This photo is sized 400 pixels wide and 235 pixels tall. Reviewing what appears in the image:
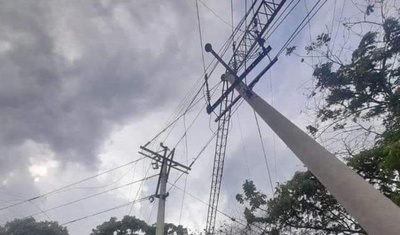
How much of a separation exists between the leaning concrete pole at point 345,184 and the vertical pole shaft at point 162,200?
31.4ft

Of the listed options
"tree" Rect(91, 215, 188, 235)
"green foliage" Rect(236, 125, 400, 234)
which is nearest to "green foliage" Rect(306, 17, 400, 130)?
"green foliage" Rect(236, 125, 400, 234)

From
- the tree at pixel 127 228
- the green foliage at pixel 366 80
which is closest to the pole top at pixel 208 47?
the green foliage at pixel 366 80

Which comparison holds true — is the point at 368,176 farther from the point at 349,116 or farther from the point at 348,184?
the point at 348,184

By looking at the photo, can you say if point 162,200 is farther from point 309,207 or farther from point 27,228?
point 27,228

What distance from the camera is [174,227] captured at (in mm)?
28891

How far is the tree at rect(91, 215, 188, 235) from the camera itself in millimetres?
27681

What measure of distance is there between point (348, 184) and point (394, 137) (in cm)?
619

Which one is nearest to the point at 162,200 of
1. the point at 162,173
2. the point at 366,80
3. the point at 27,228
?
the point at 162,173

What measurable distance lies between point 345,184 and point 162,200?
40.4ft

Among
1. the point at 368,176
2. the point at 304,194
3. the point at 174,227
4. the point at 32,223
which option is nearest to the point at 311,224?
the point at 304,194

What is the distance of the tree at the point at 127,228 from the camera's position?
90.8ft

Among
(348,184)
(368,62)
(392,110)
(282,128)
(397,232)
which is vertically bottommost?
(397,232)

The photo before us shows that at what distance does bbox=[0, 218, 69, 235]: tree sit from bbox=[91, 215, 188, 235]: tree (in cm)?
473

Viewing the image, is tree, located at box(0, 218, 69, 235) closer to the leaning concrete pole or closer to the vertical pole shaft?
the vertical pole shaft
